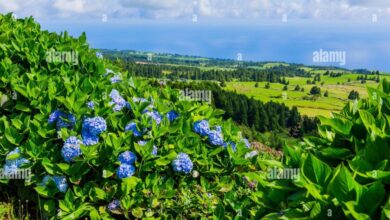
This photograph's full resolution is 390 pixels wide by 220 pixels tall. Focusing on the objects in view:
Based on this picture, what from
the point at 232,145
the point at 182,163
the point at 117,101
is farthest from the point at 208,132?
the point at 117,101

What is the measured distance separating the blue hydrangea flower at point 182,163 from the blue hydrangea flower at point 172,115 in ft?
2.22

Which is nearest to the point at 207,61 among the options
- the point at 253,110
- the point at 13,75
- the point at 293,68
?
the point at 293,68

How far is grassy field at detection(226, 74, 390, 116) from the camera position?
286 ft

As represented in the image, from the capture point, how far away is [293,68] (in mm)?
139500

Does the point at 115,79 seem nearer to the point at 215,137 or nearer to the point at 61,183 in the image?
the point at 61,183

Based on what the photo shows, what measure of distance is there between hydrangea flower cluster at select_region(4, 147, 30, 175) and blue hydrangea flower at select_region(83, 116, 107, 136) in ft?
3.40

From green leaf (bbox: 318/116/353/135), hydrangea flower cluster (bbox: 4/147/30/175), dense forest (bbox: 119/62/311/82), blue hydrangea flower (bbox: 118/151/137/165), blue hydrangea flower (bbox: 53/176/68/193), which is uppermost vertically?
green leaf (bbox: 318/116/353/135)

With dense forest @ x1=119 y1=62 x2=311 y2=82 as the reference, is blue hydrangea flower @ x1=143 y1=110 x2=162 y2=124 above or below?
above

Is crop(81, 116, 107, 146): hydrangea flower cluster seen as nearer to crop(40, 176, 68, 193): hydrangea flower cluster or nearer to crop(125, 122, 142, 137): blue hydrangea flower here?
crop(125, 122, 142, 137): blue hydrangea flower

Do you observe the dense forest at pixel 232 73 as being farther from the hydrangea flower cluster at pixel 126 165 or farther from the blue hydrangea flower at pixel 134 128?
the hydrangea flower cluster at pixel 126 165

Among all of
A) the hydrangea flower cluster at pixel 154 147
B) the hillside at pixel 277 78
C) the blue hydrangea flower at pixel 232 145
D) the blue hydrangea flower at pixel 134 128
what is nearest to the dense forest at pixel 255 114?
the hillside at pixel 277 78

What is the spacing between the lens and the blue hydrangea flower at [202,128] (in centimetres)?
575

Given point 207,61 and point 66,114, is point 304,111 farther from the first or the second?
point 66,114

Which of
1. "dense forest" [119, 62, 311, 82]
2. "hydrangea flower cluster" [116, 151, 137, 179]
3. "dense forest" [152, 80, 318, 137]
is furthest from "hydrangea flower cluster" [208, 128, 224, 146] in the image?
"dense forest" [119, 62, 311, 82]
